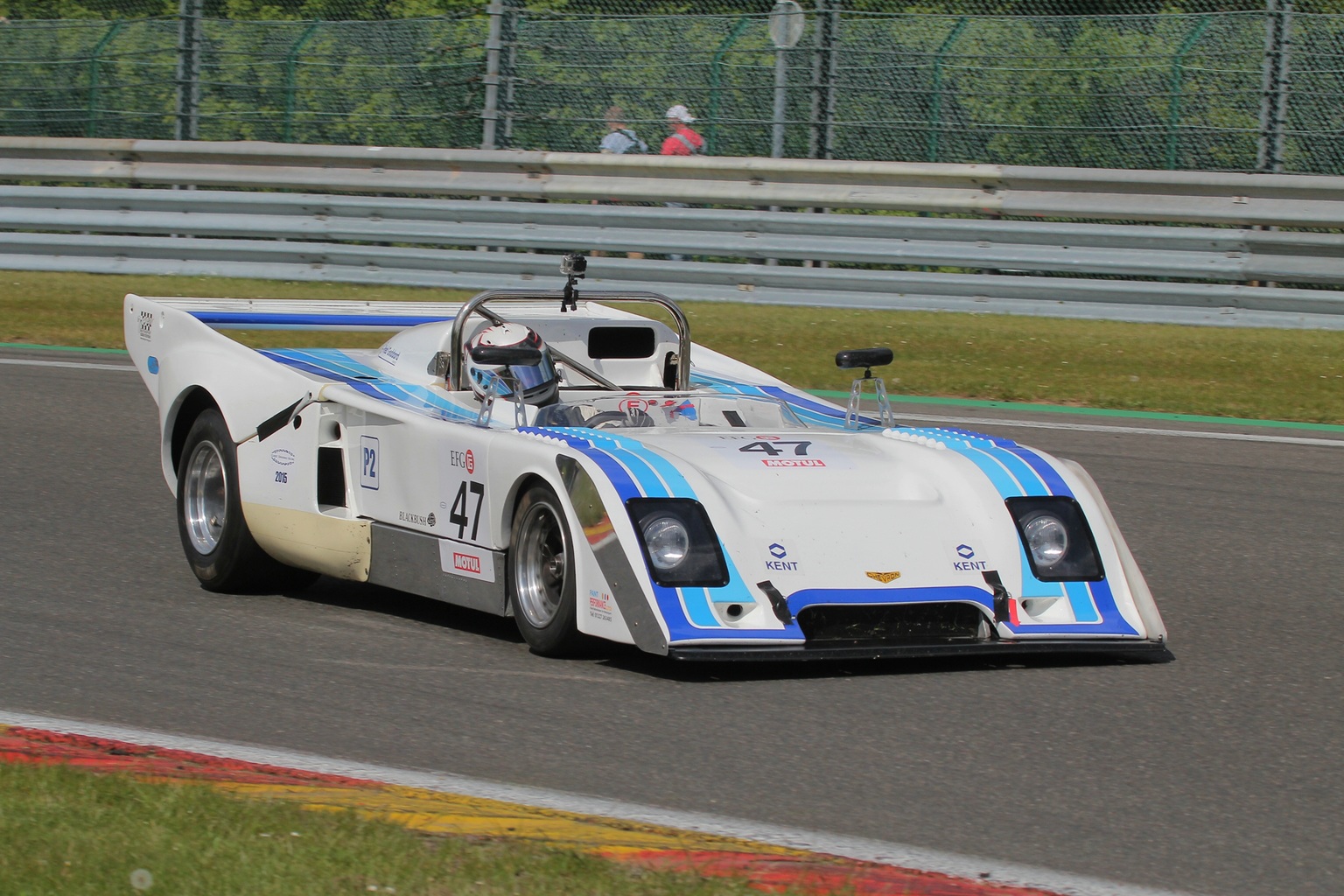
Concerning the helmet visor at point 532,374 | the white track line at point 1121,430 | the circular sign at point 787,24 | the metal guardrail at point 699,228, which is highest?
the circular sign at point 787,24

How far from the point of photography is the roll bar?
6578 mm

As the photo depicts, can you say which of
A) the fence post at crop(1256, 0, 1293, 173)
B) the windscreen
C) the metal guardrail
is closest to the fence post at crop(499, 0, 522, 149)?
the metal guardrail

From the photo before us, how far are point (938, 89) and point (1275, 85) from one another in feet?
8.26

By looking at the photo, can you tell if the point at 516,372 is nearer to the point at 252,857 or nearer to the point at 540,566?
the point at 540,566

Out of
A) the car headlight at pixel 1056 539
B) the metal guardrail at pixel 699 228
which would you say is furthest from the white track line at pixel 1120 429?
the car headlight at pixel 1056 539

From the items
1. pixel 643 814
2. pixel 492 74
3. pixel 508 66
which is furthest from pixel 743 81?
pixel 643 814

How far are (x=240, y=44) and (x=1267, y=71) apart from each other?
8863mm

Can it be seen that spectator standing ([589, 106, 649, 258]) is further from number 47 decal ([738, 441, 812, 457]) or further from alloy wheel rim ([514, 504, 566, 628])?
alloy wheel rim ([514, 504, 566, 628])

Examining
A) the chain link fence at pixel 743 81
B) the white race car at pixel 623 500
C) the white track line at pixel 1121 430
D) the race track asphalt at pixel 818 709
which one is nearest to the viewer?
the race track asphalt at pixel 818 709

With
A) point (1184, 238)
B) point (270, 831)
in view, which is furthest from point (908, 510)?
point (1184, 238)

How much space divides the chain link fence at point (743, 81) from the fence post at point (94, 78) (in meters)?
0.02

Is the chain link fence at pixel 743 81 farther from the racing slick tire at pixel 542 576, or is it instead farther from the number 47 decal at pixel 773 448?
the racing slick tire at pixel 542 576

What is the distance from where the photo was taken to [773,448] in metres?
5.86

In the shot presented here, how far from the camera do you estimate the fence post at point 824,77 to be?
1484 centimetres
